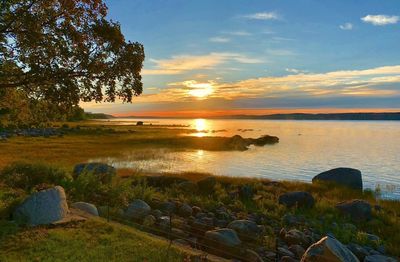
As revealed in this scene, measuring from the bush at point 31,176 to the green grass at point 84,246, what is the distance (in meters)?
7.57

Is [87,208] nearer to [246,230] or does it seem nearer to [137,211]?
[137,211]

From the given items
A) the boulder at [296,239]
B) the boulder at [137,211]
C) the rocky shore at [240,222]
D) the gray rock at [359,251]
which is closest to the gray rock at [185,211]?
the rocky shore at [240,222]

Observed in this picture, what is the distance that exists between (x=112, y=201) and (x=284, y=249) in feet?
24.6

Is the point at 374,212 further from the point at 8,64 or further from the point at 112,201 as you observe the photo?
the point at 8,64

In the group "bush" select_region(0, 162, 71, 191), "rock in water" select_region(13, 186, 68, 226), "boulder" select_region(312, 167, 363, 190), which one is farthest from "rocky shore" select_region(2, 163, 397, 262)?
"boulder" select_region(312, 167, 363, 190)

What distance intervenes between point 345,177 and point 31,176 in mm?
22468

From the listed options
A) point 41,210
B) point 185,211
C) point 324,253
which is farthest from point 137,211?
point 324,253

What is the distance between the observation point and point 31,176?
19.5 m

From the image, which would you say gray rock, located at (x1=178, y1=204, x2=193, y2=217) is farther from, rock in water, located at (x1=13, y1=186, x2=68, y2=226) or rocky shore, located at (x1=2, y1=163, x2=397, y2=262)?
rock in water, located at (x1=13, y1=186, x2=68, y2=226)

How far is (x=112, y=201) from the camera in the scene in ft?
54.3

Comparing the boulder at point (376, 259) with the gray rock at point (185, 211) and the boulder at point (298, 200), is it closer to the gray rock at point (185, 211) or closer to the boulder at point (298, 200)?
the gray rock at point (185, 211)

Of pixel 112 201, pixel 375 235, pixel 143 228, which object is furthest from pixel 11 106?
pixel 375 235

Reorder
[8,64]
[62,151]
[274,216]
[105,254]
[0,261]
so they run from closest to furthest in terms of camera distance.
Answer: [0,261] < [105,254] < [8,64] < [274,216] < [62,151]

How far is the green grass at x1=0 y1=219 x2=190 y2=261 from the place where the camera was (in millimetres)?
9805
